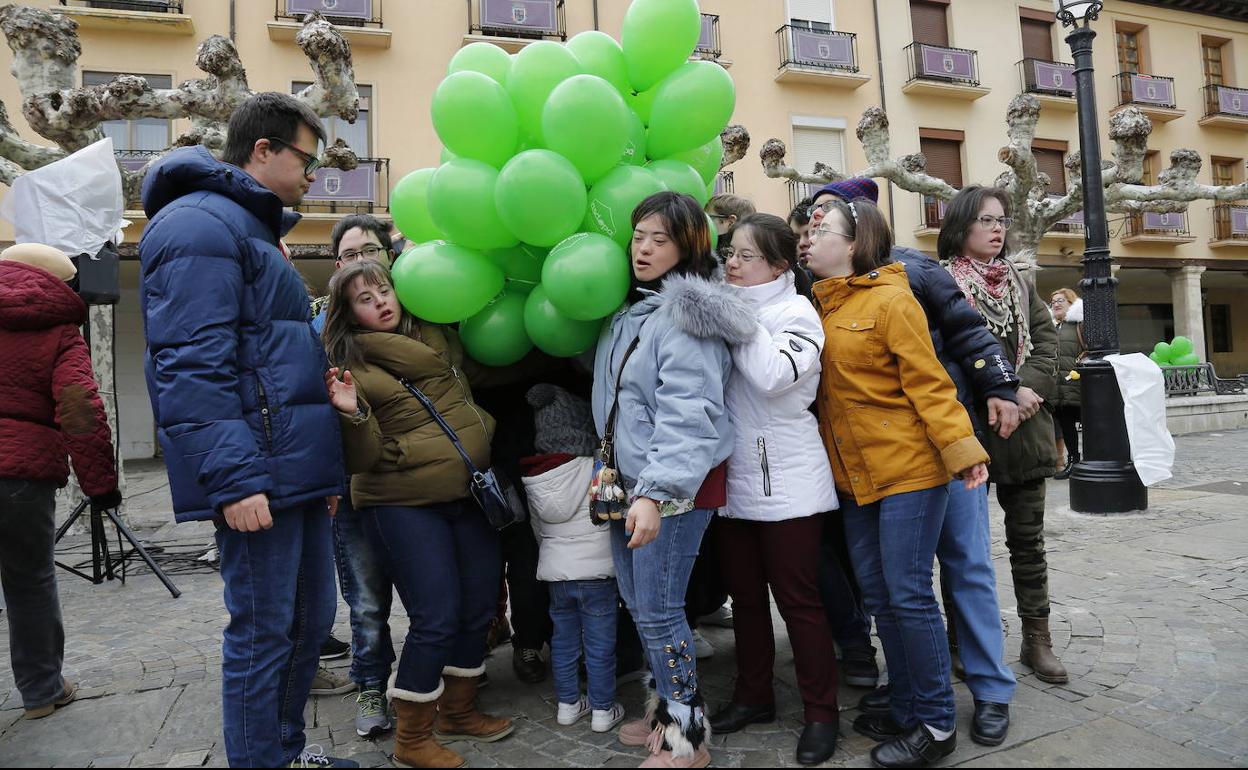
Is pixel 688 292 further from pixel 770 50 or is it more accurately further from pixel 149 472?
pixel 770 50

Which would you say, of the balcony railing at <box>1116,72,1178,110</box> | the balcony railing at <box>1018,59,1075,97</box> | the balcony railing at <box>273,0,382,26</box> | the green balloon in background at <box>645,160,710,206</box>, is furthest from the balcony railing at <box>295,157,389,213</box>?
the balcony railing at <box>1116,72,1178,110</box>

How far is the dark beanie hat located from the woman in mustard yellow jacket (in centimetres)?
62

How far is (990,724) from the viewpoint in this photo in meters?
2.62

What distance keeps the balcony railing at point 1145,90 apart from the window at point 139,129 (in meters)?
22.3

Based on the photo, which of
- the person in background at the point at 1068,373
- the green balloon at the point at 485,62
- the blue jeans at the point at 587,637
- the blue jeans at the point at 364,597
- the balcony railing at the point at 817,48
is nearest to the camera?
the blue jeans at the point at 587,637

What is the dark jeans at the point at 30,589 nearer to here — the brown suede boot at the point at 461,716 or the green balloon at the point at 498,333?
the brown suede boot at the point at 461,716

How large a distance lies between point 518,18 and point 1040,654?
15.0m

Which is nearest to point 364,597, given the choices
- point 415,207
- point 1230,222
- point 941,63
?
point 415,207

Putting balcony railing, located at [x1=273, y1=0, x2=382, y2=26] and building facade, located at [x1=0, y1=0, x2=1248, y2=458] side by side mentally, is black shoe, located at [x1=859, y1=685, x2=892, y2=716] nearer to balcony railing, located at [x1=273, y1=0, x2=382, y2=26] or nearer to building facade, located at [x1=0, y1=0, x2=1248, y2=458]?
building facade, located at [x1=0, y1=0, x2=1248, y2=458]

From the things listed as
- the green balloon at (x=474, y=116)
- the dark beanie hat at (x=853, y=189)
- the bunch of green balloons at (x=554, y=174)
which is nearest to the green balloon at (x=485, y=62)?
the bunch of green balloons at (x=554, y=174)

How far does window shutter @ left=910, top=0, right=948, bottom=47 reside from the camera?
1809 cm

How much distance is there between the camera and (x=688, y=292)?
247cm

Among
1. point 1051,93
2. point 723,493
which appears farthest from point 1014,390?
point 1051,93

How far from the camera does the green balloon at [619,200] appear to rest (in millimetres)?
2773
